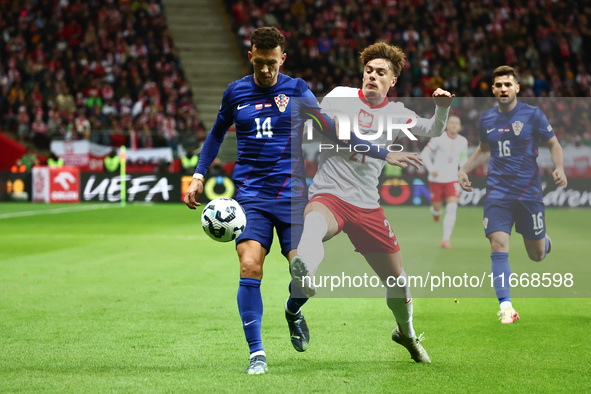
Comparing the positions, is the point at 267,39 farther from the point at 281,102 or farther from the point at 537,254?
the point at 537,254

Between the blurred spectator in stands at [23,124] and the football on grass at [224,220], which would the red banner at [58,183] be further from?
the football on grass at [224,220]

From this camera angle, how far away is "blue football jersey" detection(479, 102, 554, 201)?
7.02 metres

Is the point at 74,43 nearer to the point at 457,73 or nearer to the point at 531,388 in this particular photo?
the point at 457,73

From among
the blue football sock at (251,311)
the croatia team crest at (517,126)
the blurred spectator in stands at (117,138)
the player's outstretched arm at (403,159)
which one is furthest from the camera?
the blurred spectator in stands at (117,138)

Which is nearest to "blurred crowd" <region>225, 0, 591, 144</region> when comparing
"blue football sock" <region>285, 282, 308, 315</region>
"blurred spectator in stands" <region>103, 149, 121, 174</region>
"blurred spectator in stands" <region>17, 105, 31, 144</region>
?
"blurred spectator in stands" <region>103, 149, 121, 174</region>

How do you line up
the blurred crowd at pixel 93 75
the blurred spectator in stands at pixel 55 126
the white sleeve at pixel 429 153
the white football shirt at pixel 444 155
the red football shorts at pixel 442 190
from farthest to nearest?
the blurred crowd at pixel 93 75, the blurred spectator in stands at pixel 55 126, the red football shorts at pixel 442 190, the white sleeve at pixel 429 153, the white football shirt at pixel 444 155

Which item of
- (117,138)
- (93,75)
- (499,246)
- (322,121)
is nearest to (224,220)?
(322,121)

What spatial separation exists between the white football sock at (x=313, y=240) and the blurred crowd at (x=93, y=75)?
17536mm

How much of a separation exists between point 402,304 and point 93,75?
79.1 ft

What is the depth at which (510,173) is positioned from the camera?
7.10 m

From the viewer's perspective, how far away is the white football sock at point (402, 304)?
17.6 ft

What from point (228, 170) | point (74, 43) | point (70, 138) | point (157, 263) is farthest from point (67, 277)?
point (74, 43)

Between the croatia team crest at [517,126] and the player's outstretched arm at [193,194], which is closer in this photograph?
the player's outstretched arm at [193,194]

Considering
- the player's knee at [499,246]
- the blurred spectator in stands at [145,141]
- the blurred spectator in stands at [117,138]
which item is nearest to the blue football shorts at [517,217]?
the player's knee at [499,246]
